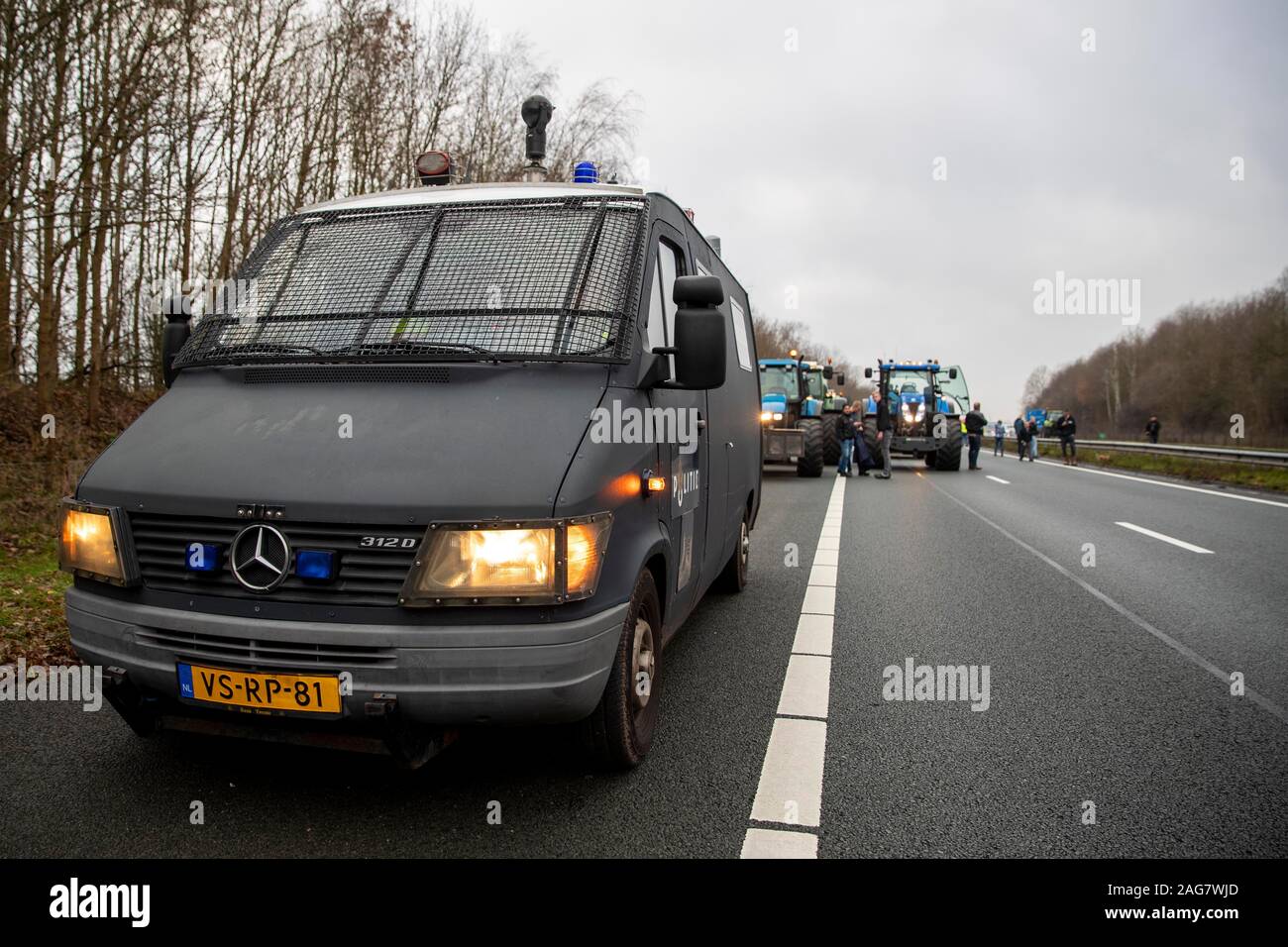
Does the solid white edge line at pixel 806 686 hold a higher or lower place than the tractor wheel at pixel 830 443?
lower

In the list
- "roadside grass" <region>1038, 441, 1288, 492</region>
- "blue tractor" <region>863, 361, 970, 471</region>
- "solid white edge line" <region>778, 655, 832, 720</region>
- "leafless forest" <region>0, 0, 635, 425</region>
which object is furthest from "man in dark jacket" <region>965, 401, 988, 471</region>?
"solid white edge line" <region>778, 655, 832, 720</region>

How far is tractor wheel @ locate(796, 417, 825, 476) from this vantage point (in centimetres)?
2092

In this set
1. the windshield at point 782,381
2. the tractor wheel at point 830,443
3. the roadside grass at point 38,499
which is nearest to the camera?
the roadside grass at point 38,499

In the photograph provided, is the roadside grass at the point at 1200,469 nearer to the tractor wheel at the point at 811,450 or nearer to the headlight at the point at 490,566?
the tractor wheel at the point at 811,450

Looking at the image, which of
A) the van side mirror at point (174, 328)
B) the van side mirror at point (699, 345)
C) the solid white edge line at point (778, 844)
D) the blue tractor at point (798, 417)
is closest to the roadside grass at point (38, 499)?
the van side mirror at point (174, 328)

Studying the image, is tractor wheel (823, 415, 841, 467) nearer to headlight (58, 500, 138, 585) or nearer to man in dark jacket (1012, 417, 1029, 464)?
man in dark jacket (1012, 417, 1029, 464)

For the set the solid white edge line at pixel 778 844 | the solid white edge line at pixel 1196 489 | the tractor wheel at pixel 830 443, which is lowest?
the solid white edge line at pixel 778 844

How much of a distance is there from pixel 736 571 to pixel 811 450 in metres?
14.5

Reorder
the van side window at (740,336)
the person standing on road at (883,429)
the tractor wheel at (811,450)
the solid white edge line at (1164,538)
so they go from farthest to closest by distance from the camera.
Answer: the person standing on road at (883,429) < the tractor wheel at (811,450) < the solid white edge line at (1164,538) < the van side window at (740,336)

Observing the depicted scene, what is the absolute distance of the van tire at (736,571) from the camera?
6754 millimetres

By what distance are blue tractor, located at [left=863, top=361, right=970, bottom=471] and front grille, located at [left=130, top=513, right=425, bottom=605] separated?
71.5ft

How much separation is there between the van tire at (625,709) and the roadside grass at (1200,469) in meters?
18.6

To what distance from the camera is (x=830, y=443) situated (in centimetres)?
2298
